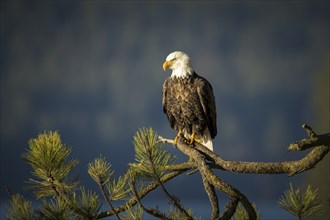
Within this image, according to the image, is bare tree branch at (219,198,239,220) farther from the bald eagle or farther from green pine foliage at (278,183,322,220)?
the bald eagle

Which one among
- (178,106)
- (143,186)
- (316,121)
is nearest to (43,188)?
(143,186)

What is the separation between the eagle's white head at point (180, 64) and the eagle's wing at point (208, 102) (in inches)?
5.5

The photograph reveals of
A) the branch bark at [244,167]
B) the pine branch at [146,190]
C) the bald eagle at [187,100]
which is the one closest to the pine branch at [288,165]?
the branch bark at [244,167]

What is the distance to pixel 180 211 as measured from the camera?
2564mm

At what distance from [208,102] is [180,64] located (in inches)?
17.0

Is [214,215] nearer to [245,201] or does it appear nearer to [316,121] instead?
[245,201]

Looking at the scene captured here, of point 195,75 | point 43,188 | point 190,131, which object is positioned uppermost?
point 195,75

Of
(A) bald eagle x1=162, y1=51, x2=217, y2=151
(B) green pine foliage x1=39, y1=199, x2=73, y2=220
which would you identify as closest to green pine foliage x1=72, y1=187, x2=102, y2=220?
(B) green pine foliage x1=39, y1=199, x2=73, y2=220

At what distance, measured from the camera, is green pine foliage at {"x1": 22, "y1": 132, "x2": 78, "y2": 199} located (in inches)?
103

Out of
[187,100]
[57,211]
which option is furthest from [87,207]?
[187,100]

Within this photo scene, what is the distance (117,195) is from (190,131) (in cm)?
214

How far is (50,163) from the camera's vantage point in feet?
8.67

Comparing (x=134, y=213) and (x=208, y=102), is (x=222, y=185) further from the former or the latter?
(x=208, y=102)

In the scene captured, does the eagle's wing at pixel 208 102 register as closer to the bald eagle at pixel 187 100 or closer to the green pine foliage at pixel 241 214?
the bald eagle at pixel 187 100
